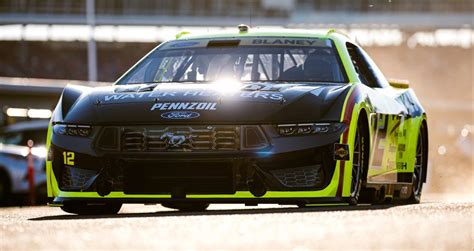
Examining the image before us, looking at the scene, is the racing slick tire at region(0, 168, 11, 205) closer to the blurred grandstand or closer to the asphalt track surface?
the asphalt track surface

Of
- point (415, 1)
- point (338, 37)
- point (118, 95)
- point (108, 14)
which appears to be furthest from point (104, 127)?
point (415, 1)

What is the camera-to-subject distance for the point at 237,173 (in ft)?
28.7

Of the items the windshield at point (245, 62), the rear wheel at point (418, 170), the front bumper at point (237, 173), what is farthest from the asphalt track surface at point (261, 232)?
the rear wheel at point (418, 170)

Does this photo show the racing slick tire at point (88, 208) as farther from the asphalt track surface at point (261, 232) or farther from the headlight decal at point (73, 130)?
the asphalt track surface at point (261, 232)

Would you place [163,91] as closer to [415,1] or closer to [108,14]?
[108,14]

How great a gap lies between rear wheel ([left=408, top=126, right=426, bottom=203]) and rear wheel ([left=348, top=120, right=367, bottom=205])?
1.79m

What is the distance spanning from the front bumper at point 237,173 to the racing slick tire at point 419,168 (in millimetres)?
2401

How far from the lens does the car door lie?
31.9ft

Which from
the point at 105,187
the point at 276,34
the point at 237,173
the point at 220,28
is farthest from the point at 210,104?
the point at 220,28

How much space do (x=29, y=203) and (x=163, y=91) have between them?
11186mm

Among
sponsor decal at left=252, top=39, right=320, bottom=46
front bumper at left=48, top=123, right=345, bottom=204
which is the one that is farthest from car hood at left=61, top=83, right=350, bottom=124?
sponsor decal at left=252, top=39, right=320, bottom=46

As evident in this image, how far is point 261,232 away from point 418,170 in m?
4.96

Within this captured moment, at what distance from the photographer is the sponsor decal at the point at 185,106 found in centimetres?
888

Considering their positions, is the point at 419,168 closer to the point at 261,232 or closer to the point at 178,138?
the point at 178,138
